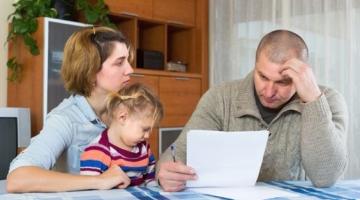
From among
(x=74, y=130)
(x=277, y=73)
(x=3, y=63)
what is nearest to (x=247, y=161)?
(x=277, y=73)

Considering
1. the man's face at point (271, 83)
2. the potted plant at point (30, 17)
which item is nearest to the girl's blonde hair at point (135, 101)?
the man's face at point (271, 83)

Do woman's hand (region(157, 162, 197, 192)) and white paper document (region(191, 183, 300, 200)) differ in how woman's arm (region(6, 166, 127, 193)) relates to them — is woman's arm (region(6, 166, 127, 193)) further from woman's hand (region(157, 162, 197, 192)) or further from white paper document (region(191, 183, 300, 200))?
white paper document (region(191, 183, 300, 200))

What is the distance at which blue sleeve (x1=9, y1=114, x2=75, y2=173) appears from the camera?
1300 millimetres

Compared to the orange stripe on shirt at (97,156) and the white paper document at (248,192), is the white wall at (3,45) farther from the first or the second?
the white paper document at (248,192)

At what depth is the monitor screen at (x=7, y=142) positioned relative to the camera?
2.47 m

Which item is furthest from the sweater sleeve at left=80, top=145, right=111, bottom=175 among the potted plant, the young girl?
the potted plant

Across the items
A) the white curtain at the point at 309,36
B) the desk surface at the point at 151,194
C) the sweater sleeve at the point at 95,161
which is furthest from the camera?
the white curtain at the point at 309,36

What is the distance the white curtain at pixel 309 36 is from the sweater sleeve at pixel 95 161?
2338 mm

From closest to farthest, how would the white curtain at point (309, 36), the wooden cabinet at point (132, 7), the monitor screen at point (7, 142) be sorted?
1. the monitor screen at point (7, 142)
2. the white curtain at point (309, 36)
3. the wooden cabinet at point (132, 7)

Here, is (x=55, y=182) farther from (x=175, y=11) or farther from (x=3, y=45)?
(x=175, y=11)

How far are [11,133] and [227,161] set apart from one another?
172 centimetres

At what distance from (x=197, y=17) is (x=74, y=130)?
2.78m

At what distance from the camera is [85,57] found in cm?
159

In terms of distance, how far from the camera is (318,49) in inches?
135
